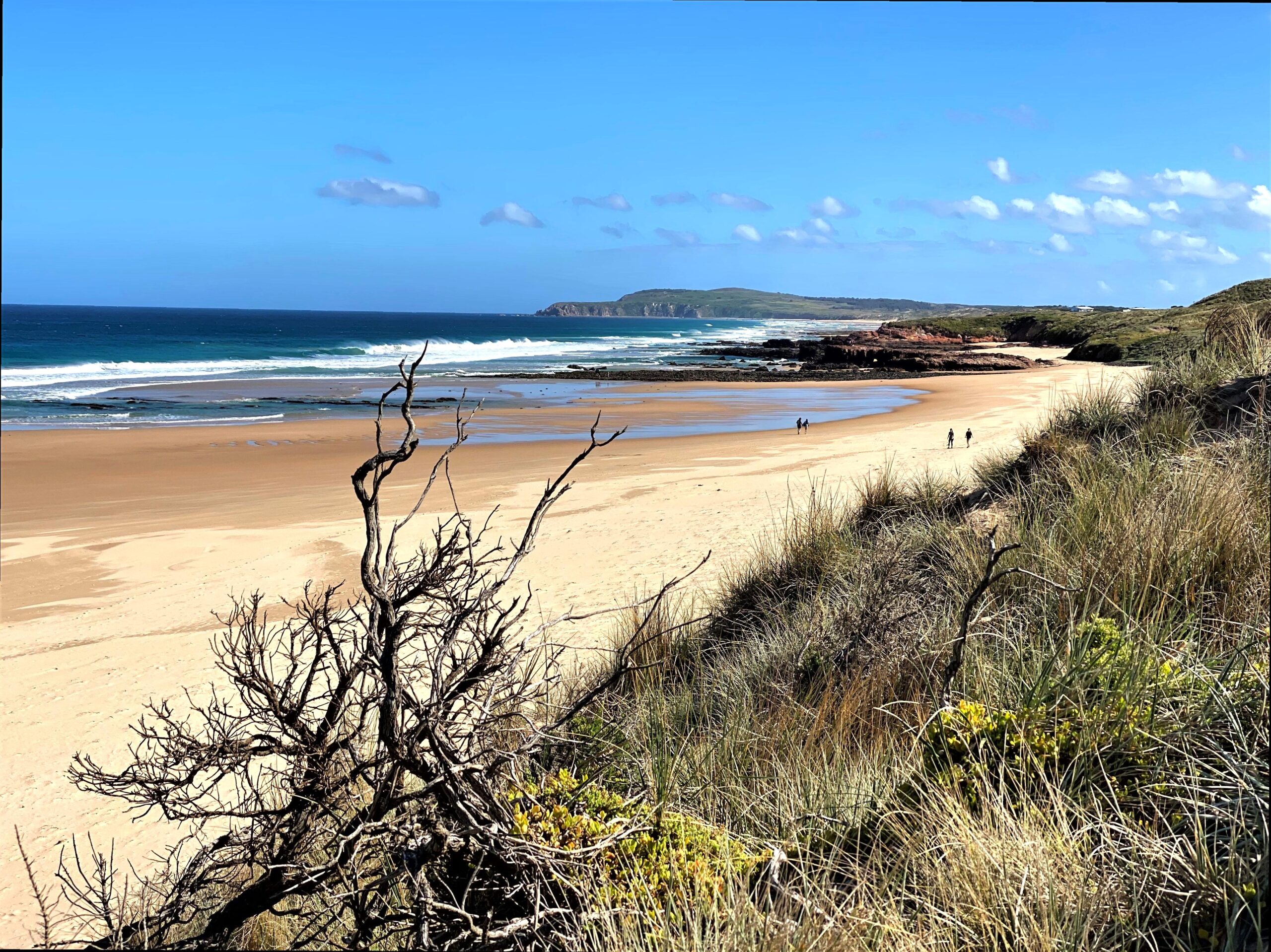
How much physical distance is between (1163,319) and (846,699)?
55.5 metres

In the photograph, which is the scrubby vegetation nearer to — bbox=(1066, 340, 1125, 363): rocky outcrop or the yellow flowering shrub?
the yellow flowering shrub

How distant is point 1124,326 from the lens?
53688 millimetres

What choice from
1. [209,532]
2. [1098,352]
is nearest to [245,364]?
[209,532]

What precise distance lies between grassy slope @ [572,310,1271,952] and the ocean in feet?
8.62

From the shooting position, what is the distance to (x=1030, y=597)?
438cm

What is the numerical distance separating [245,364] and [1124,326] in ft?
176

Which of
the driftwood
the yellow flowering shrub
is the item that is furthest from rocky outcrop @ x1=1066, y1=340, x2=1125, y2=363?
the driftwood

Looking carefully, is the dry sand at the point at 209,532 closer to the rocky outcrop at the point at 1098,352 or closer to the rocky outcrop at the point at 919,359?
the rocky outcrop at the point at 1098,352

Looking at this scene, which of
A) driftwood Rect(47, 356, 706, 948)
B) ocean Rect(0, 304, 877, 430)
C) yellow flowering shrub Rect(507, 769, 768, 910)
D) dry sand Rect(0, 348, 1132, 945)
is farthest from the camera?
ocean Rect(0, 304, 877, 430)

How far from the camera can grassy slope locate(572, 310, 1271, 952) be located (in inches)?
91.4

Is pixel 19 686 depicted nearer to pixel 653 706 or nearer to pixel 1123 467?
pixel 653 706

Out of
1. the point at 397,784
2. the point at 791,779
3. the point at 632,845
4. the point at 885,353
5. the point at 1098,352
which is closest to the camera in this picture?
the point at 397,784

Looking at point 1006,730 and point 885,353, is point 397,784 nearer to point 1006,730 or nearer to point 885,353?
point 1006,730

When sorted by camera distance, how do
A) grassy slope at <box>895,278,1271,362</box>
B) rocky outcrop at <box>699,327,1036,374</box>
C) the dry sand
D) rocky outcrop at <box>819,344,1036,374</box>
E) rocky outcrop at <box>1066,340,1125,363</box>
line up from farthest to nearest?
rocky outcrop at <box>699,327,1036,374</box>
rocky outcrop at <box>819,344,1036,374</box>
rocky outcrop at <box>1066,340,1125,363</box>
grassy slope at <box>895,278,1271,362</box>
the dry sand
